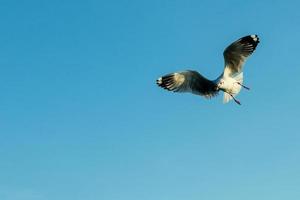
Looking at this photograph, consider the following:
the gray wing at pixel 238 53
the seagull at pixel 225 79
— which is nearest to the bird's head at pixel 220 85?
the seagull at pixel 225 79

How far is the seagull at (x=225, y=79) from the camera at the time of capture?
2041 cm

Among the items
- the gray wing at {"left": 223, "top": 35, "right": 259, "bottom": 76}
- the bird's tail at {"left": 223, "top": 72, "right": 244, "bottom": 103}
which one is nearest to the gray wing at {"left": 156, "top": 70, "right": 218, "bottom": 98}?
the bird's tail at {"left": 223, "top": 72, "right": 244, "bottom": 103}

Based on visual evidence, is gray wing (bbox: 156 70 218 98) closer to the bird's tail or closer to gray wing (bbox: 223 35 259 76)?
the bird's tail

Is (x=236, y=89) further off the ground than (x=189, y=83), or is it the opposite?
(x=189, y=83)

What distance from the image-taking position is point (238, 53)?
21.3 meters

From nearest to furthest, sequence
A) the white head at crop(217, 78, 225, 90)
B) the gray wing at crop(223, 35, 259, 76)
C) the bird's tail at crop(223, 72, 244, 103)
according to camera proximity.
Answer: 1. the bird's tail at crop(223, 72, 244, 103)
2. the white head at crop(217, 78, 225, 90)
3. the gray wing at crop(223, 35, 259, 76)

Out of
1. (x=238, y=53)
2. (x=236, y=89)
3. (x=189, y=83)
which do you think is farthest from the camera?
(x=238, y=53)

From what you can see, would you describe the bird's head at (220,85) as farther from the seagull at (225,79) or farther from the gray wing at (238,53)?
the gray wing at (238,53)

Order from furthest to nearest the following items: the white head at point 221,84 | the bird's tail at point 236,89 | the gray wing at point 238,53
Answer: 1. the gray wing at point 238,53
2. the white head at point 221,84
3. the bird's tail at point 236,89

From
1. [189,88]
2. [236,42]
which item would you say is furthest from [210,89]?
[236,42]

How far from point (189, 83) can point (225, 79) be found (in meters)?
1.41

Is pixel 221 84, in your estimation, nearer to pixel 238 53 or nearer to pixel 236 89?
pixel 236 89

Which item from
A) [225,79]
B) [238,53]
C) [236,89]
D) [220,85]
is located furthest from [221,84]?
[238,53]

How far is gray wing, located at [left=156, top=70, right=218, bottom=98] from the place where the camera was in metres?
20.4
